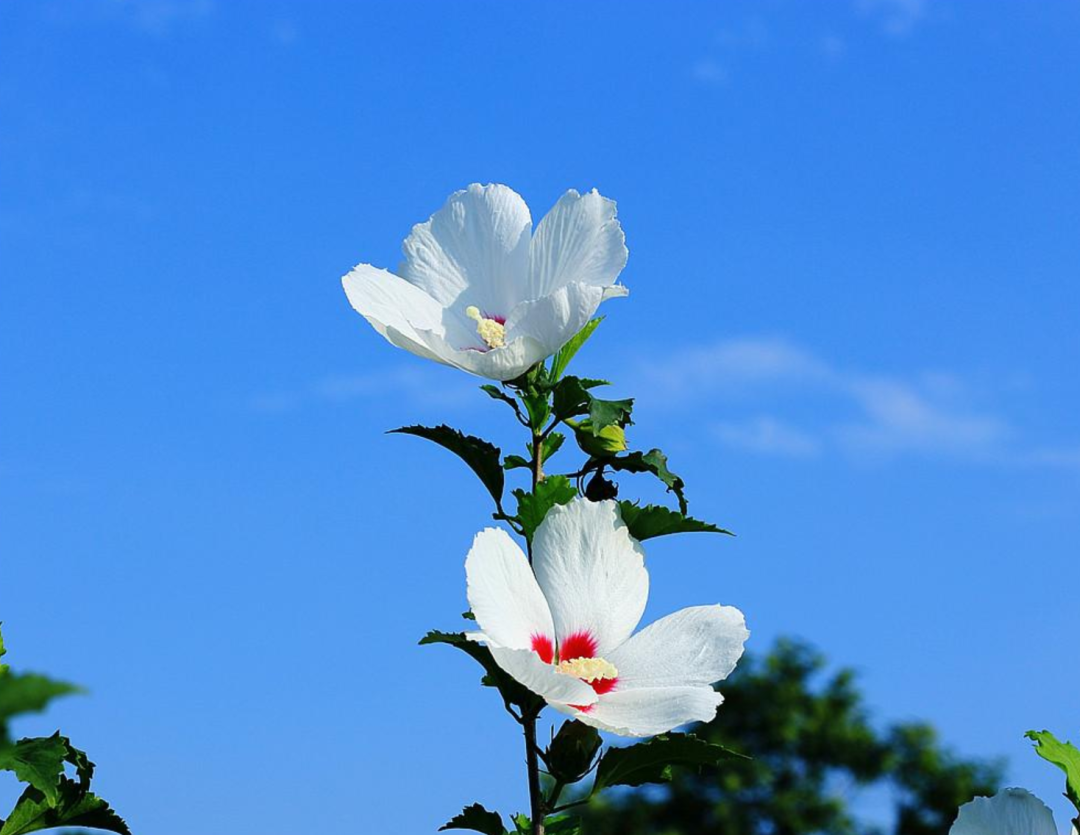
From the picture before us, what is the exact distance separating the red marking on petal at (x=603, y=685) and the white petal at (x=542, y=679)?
128 mm

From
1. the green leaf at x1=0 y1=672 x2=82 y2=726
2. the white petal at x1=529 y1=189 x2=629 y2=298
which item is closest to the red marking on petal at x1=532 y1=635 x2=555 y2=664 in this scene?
the white petal at x1=529 y1=189 x2=629 y2=298

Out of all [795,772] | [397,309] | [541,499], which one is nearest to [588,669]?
[541,499]

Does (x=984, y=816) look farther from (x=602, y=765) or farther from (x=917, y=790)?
(x=917, y=790)

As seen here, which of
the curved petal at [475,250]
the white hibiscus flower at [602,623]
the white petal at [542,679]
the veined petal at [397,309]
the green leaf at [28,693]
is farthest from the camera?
the curved petal at [475,250]

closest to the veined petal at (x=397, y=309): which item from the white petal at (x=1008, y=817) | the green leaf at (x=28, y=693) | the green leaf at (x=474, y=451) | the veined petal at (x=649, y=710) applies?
the green leaf at (x=474, y=451)

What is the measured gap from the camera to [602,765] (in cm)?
203

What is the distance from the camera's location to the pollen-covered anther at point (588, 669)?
2037 millimetres

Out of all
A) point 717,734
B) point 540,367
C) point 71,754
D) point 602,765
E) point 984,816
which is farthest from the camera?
point 717,734

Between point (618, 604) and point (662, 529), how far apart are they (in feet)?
0.43

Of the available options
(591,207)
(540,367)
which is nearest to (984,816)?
(540,367)

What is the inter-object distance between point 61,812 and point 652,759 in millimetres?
1027

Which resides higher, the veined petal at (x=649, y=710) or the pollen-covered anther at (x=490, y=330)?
the pollen-covered anther at (x=490, y=330)

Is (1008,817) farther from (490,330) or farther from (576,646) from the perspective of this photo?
(490,330)

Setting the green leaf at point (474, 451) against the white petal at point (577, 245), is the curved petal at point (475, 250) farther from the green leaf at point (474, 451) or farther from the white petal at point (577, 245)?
the green leaf at point (474, 451)
